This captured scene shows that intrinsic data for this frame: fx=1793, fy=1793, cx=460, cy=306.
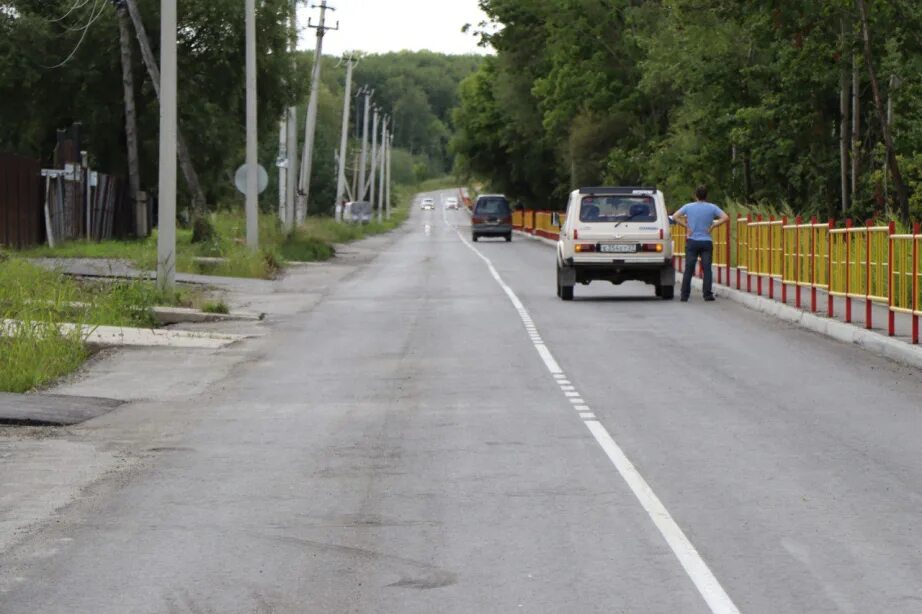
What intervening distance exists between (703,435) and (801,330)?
424 inches

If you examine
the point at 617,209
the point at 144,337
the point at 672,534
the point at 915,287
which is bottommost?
the point at 672,534

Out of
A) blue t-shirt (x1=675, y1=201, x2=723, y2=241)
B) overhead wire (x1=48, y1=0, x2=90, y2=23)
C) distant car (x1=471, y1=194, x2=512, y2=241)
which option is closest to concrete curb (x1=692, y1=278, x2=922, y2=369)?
blue t-shirt (x1=675, y1=201, x2=723, y2=241)

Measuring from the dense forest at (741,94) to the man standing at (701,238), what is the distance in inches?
167

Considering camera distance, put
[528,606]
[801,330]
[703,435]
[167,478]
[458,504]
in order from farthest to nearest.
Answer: [801,330] → [703,435] → [167,478] → [458,504] → [528,606]

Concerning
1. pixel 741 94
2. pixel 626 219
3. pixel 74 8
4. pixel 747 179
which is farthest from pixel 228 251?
pixel 626 219

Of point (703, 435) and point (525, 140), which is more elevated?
point (525, 140)

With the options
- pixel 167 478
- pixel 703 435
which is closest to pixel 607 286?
pixel 703 435

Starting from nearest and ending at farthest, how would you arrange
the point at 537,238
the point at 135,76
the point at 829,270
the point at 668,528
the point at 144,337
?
the point at 668,528 → the point at 144,337 → the point at 829,270 → the point at 135,76 → the point at 537,238

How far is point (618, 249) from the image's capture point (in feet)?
96.9

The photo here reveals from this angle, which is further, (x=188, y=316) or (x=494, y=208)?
(x=494, y=208)

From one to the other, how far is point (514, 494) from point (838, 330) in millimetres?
12320

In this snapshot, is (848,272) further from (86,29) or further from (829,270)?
(86,29)

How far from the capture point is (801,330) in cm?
2308

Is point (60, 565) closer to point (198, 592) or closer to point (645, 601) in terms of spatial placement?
point (198, 592)
